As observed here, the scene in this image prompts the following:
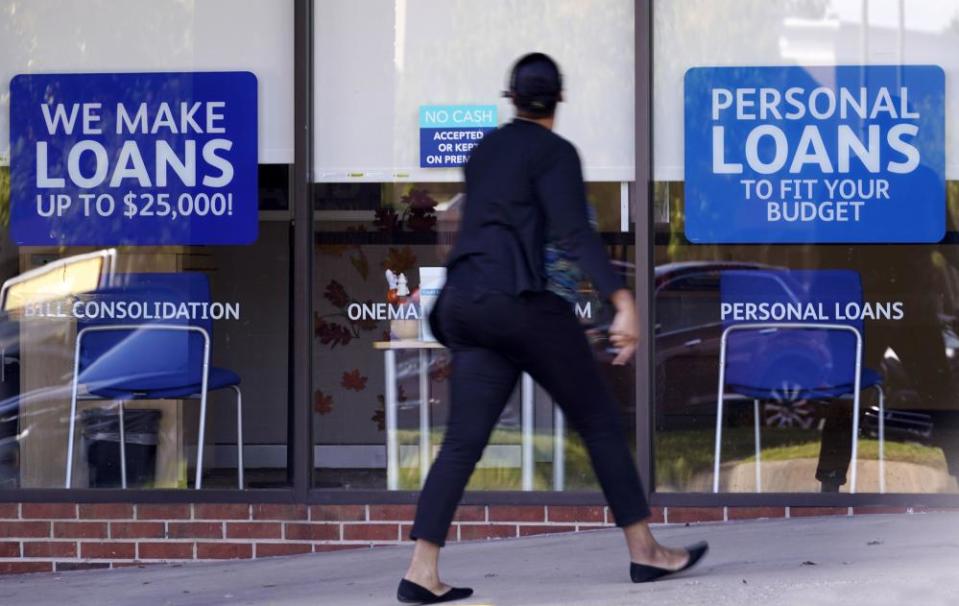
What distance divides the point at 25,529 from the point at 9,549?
11 cm

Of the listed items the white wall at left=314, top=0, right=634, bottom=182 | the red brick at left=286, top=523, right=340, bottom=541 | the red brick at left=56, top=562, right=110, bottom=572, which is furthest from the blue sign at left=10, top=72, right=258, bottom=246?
the red brick at left=56, top=562, right=110, bottom=572

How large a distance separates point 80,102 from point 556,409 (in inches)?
96.6

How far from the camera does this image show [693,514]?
6.81m

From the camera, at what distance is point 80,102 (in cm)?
702

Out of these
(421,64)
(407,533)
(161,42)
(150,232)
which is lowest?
(407,533)

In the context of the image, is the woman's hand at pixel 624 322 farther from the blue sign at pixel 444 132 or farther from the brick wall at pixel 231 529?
the blue sign at pixel 444 132

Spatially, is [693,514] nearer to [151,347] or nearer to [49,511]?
[151,347]

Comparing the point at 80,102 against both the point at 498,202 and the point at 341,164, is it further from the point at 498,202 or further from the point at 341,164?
the point at 498,202

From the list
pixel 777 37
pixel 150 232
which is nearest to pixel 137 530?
pixel 150 232

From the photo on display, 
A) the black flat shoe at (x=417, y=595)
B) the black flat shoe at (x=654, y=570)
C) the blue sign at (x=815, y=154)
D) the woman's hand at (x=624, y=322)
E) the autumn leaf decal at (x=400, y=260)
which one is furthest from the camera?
the autumn leaf decal at (x=400, y=260)

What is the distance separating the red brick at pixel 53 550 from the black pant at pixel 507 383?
2391 mm

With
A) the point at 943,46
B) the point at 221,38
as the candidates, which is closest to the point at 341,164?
the point at 221,38

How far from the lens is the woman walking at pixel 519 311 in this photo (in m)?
4.99

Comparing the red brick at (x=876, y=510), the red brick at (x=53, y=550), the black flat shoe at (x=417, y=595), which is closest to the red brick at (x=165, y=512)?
the red brick at (x=53, y=550)
